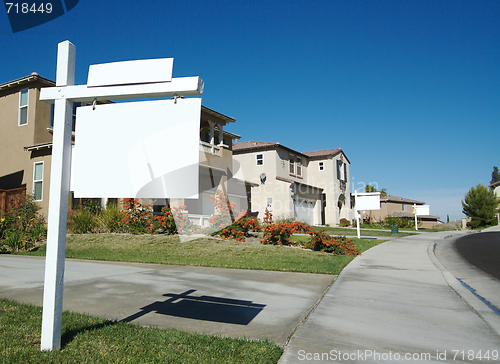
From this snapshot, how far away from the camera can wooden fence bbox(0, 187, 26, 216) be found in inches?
637

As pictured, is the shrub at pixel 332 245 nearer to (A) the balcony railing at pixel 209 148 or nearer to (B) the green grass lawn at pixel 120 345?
(B) the green grass lawn at pixel 120 345

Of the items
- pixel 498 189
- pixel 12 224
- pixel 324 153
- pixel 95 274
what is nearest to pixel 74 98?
pixel 95 274

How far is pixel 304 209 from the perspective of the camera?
32.2 meters

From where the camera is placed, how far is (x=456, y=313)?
4879 millimetres

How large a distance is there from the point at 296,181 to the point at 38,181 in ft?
70.8

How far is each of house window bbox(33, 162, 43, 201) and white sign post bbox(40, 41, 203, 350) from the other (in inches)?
584

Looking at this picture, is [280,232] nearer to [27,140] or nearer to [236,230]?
[236,230]

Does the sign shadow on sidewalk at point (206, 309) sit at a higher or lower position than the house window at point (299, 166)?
lower

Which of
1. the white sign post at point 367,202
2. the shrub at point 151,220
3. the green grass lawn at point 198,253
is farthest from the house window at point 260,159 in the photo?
the green grass lawn at point 198,253

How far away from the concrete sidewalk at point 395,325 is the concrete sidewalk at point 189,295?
0.32 metres

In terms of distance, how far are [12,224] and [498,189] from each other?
6342cm

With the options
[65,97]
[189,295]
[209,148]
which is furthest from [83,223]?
[65,97]

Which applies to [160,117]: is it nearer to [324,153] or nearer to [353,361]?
[353,361]

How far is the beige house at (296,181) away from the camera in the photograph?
97.0 ft
